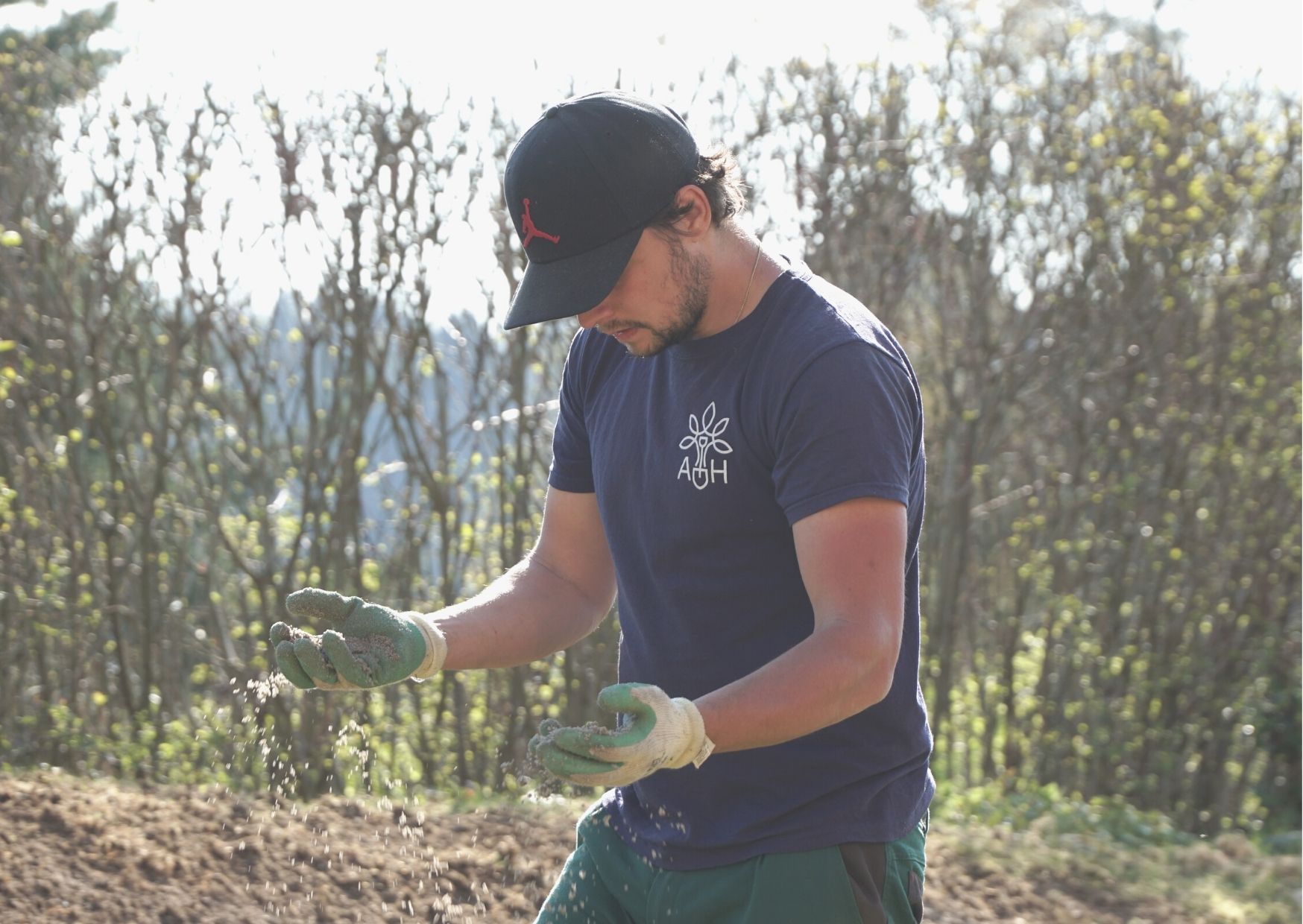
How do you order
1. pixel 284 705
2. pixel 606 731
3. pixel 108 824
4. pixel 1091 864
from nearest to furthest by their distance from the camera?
pixel 606 731, pixel 108 824, pixel 1091 864, pixel 284 705

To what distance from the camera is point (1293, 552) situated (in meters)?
7.01

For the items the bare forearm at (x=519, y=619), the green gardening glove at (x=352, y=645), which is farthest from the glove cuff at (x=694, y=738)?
the bare forearm at (x=519, y=619)

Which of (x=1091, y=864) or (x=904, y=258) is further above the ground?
(x=904, y=258)

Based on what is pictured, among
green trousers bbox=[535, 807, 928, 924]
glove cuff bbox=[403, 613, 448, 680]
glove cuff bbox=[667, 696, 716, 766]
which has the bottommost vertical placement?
green trousers bbox=[535, 807, 928, 924]

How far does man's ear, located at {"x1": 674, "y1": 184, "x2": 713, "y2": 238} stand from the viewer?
195cm

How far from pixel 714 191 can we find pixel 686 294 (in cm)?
18

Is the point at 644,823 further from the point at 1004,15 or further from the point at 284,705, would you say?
the point at 1004,15

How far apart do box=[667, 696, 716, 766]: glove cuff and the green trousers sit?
316 millimetres

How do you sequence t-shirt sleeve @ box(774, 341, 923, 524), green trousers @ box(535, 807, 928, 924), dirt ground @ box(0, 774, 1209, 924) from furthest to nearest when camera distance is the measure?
dirt ground @ box(0, 774, 1209, 924) < green trousers @ box(535, 807, 928, 924) < t-shirt sleeve @ box(774, 341, 923, 524)

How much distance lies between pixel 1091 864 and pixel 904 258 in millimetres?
2741

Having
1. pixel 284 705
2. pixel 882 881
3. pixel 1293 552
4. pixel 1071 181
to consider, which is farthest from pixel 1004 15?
pixel 882 881

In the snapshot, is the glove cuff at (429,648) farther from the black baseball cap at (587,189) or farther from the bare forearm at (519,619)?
the black baseball cap at (587,189)

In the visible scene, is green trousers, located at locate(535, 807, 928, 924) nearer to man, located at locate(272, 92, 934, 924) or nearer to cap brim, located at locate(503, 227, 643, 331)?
man, located at locate(272, 92, 934, 924)

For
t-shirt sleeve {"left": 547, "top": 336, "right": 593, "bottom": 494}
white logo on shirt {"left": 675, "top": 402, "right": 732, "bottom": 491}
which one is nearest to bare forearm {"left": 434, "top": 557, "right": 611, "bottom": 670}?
t-shirt sleeve {"left": 547, "top": 336, "right": 593, "bottom": 494}
